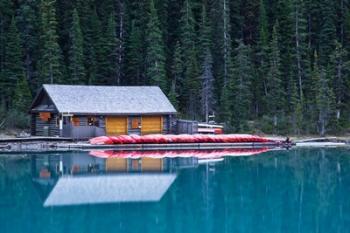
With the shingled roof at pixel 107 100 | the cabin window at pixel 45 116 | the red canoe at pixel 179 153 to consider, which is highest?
the shingled roof at pixel 107 100

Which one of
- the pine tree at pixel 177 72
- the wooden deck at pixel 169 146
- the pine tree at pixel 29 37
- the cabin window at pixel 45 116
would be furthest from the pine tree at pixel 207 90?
the pine tree at pixel 29 37

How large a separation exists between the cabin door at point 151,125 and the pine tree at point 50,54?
9980 mm

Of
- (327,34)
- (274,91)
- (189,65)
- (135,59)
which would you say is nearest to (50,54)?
(135,59)

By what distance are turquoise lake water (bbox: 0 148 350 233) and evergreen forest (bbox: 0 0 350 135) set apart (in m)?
15.4

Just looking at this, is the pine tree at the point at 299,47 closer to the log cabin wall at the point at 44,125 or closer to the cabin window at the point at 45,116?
the log cabin wall at the point at 44,125

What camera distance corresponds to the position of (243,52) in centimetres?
5328

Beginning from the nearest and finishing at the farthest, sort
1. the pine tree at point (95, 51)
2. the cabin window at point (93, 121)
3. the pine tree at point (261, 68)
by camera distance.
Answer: the cabin window at point (93, 121) → the pine tree at point (261, 68) → the pine tree at point (95, 51)

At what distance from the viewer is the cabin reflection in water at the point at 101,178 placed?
21.9 metres

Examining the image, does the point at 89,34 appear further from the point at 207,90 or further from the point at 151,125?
the point at 151,125

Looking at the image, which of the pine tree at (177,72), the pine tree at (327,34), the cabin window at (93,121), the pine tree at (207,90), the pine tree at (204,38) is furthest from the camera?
the pine tree at (327,34)

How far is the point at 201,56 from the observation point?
56.7 m

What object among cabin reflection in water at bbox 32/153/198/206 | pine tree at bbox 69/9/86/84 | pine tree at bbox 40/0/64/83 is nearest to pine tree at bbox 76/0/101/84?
pine tree at bbox 69/9/86/84

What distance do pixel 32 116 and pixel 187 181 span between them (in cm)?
2257

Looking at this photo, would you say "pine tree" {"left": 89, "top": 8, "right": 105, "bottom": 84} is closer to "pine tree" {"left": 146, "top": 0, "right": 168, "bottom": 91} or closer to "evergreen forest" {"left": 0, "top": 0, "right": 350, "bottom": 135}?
"evergreen forest" {"left": 0, "top": 0, "right": 350, "bottom": 135}
